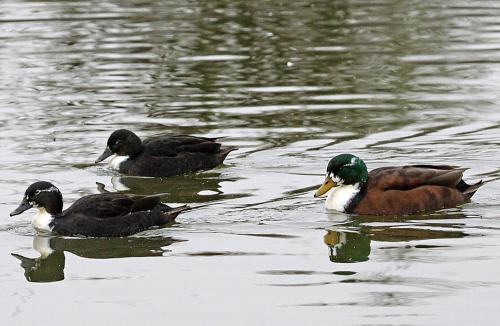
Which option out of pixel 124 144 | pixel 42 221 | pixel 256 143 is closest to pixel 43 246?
pixel 42 221

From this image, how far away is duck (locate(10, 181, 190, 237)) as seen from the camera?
12.3 meters

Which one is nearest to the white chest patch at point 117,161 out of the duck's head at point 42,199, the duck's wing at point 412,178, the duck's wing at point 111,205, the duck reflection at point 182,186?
the duck reflection at point 182,186

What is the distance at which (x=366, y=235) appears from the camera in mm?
12234

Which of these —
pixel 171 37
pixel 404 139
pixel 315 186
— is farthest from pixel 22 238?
pixel 171 37

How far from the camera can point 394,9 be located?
88.1ft

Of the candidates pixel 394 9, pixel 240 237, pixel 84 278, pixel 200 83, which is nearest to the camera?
pixel 84 278

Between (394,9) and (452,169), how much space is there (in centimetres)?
1407

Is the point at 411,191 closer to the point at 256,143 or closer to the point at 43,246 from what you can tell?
the point at 43,246

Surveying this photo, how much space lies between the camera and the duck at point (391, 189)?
42.1 feet

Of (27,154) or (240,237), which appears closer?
(240,237)

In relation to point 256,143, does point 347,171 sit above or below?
above

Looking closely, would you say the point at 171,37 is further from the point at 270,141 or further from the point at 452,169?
the point at 452,169

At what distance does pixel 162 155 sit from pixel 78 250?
3.27 m

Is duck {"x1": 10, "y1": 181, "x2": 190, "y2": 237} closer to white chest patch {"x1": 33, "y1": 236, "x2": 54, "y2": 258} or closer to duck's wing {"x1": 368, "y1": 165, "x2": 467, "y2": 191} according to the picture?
white chest patch {"x1": 33, "y1": 236, "x2": 54, "y2": 258}
